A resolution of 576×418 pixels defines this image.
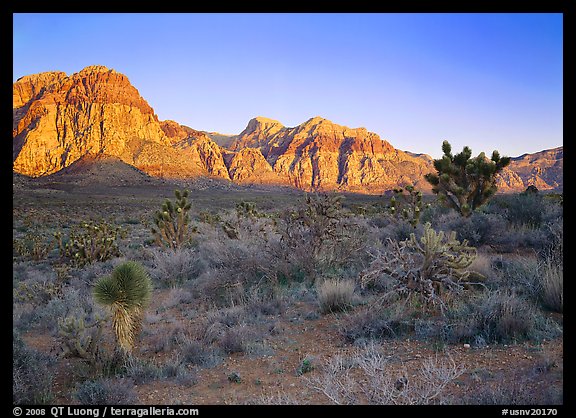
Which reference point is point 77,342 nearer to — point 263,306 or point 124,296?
point 124,296

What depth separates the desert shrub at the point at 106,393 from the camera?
14.2 ft

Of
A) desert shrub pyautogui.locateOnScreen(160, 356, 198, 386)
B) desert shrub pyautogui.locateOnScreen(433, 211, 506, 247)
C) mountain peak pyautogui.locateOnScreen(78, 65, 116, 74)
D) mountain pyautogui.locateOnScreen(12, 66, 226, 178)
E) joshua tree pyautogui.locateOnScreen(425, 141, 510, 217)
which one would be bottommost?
desert shrub pyautogui.locateOnScreen(160, 356, 198, 386)

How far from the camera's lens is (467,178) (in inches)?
630

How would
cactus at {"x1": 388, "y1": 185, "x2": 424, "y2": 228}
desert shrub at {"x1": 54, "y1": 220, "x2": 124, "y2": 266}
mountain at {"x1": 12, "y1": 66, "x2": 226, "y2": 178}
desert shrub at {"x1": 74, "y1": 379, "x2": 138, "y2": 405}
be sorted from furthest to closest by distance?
mountain at {"x1": 12, "y1": 66, "x2": 226, "y2": 178}
cactus at {"x1": 388, "y1": 185, "x2": 424, "y2": 228}
desert shrub at {"x1": 54, "y1": 220, "x2": 124, "y2": 266}
desert shrub at {"x1": 74, "y1": 379, "x2": 138, "y2": 405}

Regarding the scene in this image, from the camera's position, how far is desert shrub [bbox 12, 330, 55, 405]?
442 centimetres

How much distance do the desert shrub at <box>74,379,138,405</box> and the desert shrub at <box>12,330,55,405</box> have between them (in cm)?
39

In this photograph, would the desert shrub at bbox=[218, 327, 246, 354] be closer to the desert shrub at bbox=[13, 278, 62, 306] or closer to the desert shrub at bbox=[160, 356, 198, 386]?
the desert shrub at bbox=[160, 356, 198, 386]

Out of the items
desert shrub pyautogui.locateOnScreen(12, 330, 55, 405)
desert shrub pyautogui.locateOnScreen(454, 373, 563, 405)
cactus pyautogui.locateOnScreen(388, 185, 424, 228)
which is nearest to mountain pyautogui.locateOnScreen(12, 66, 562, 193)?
cactus pyautogui.locateOnScreen(388, 185, 424, 228)

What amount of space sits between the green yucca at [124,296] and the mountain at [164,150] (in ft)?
288

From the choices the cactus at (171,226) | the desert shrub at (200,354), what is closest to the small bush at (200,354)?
the desert shrub at (200,354)

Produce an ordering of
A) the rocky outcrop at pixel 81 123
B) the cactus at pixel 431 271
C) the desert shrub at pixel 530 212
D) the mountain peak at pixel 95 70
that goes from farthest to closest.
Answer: the mountain peak at pixel 95 70 < the rocky outcrop at pixel 81 123 < the desert shrub at pixel 530 212 < the cactus at pixel 431 271

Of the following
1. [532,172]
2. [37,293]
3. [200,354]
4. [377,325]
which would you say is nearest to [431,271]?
[377,325]

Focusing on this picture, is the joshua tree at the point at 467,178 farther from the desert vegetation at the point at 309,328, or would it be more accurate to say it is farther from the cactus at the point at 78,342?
the cactus at the point at 78,342
